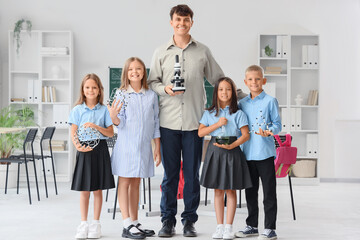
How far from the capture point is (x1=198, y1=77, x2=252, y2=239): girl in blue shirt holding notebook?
3461mm

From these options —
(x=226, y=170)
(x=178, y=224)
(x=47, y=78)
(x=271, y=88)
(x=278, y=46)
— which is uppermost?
(x=278, y=46)

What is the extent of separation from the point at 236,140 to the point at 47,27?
4805 mm

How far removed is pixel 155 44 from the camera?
7.50 metres

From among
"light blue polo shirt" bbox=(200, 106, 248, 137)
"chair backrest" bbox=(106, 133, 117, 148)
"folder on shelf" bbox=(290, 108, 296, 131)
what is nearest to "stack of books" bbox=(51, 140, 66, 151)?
"chair backrest" bbox=(106, 133, 117, 148)

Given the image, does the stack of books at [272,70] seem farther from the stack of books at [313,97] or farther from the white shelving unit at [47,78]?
the white shelving unit at [47,78]

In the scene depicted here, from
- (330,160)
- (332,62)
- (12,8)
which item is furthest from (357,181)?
(12,8)

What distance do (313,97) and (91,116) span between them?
4.50 metres

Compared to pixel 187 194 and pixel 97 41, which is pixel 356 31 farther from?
pixel 187 194

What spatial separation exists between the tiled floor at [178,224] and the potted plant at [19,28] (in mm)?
2192

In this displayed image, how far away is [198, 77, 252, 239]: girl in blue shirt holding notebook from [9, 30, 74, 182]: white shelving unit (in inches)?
161

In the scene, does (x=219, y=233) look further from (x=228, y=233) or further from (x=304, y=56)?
(x=304, y=56)

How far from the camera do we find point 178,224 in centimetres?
413

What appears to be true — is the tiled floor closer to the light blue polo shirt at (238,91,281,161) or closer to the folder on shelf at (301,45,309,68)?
the light blue polo shirt at (238,91,281,161)

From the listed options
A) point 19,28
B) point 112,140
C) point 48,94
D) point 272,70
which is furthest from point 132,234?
point 19,28
